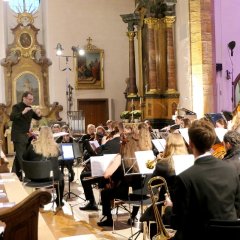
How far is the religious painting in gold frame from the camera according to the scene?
779 inches

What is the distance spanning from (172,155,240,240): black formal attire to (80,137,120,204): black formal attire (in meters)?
4.33

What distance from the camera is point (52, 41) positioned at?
64.1ft

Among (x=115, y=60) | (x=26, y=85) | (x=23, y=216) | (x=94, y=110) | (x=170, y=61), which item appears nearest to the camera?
(x=23, y=216)

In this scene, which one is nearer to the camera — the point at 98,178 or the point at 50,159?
the point at 50,159

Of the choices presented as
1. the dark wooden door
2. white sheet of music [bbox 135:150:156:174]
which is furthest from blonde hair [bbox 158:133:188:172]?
the dark wooden door

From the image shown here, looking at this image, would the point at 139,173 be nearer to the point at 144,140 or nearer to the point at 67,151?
the point at 144,140

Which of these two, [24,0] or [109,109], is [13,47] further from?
[109,109]

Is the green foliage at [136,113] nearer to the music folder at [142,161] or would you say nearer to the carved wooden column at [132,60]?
the carved wooden column at [132,60]

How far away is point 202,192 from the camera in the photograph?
2.99 metres

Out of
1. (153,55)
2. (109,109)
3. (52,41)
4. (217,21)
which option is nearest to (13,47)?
(52,41)

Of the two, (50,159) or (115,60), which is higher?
(115,60)

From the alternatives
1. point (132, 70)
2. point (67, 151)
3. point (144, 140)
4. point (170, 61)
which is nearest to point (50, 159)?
point (67, 151)

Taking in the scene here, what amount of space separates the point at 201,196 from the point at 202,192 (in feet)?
0.09

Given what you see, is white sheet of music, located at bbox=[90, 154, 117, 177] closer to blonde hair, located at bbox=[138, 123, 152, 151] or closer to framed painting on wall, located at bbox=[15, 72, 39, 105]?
blonde hair, located at bbox=[138, 123, 152, 151]
